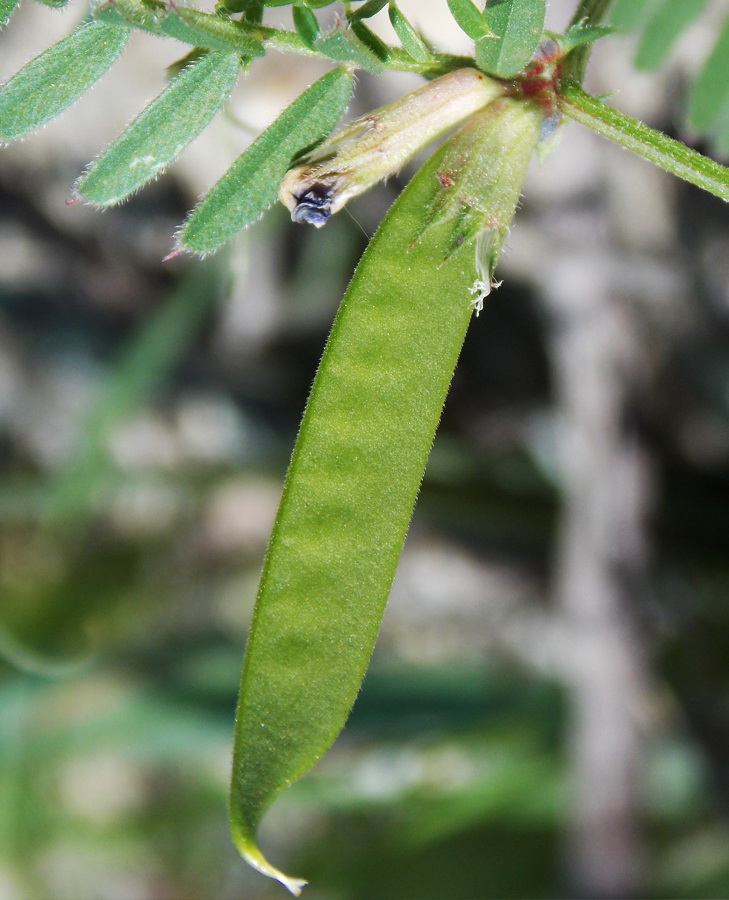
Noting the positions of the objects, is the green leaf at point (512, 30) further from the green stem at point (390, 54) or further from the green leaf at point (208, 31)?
the green leaf at point (208, 31)

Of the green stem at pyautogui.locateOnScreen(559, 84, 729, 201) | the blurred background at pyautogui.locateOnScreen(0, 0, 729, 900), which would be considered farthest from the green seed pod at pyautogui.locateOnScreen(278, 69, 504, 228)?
the blurred background at pyautogui.locateOnScreen(0, 0, 729, 900)

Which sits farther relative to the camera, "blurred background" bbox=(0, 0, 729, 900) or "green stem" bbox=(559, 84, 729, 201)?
"blurred background" bbox=(0, 0, 729, 900)

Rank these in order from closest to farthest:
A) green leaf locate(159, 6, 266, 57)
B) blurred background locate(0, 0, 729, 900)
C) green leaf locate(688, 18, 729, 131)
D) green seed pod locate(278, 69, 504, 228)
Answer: green leaf locate(159, 6, 266, 57), green seed pod locate(278, 69, 504, 228), green leaf locate(688, 18, 729, 131), blurred background locate(0, 0, 729, 900)

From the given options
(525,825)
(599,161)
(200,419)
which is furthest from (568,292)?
(525,825)

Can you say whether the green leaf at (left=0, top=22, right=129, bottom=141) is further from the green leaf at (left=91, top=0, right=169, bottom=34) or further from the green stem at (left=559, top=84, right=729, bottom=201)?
the green stem at (left=559, top=84, right=729, bottom=201)

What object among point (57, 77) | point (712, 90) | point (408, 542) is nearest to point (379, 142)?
point (57, 77)

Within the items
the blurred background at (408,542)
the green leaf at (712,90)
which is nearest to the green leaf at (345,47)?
the green leaf at (712,90)
